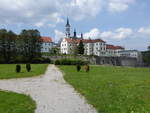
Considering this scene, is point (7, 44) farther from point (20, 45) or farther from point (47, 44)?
point (47, 44)

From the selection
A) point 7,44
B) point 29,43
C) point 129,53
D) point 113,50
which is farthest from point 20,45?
point 129,53

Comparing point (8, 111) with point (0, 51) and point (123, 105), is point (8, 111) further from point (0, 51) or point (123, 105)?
point (0, 51)

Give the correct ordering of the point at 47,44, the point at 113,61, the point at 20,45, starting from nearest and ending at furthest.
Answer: the point at 20,45, the point at 113,61, the point at 47,44

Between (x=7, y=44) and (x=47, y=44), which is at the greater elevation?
(x=47, y=44)

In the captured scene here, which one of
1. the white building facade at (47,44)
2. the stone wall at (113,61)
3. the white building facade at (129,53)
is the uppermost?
the white building facade at (47,44)

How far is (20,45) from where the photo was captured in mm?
74875

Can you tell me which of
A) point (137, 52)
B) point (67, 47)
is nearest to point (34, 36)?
point (67, 47)

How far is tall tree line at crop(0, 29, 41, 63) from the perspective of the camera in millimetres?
72625

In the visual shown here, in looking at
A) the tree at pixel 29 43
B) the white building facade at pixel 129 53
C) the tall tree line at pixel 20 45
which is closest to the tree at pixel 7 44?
the tall tree line at pixel 20 45

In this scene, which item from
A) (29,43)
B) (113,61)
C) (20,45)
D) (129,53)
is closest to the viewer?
(20,45)

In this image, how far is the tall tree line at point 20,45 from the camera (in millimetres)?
72625

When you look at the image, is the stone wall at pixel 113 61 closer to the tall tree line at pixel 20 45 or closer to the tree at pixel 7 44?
the tall tree line at pixel 20 45

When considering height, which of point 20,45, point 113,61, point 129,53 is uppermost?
point 20,45

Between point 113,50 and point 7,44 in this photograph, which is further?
point 113,50
